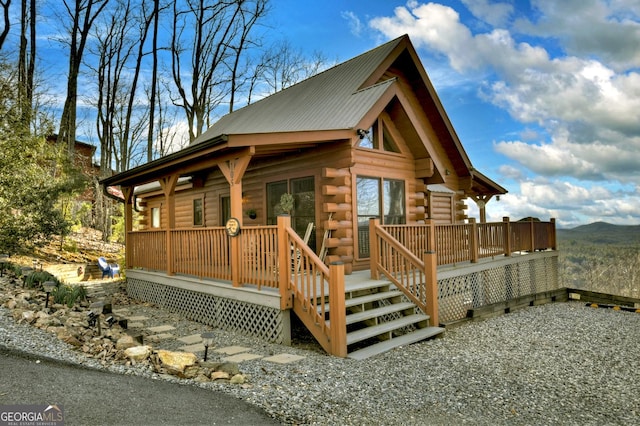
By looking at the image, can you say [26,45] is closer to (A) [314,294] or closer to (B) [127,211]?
(B) [127,211]

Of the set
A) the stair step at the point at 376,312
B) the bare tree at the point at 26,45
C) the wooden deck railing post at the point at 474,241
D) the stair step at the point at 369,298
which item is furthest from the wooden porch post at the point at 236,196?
the bare tree at the point at 26,45

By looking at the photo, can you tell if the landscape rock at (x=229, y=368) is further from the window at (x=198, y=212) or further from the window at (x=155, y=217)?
the window at (x=155, y=217)

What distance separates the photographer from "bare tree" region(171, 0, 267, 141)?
939 inches

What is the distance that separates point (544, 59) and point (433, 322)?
12079 mm

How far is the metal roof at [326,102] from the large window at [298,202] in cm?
134

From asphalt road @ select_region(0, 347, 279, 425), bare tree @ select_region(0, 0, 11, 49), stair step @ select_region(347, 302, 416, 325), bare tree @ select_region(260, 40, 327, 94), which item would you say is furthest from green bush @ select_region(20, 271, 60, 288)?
bare tree @ select_region(260, 40, 327, 94)

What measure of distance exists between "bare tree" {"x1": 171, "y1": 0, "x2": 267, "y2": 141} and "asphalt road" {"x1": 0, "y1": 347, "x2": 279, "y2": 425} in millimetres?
21066

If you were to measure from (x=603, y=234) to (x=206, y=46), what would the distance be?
44.8 m

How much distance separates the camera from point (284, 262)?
647 centimetres

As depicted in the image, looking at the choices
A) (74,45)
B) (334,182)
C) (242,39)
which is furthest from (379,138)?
(74,45)

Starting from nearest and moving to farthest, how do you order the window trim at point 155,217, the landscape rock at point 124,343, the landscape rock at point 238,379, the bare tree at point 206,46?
the landscape rock at point 238,379, the landscape rock at point 124,343, the window trim at point 155,217, the bare tree at point 206,46

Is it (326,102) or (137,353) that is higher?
(326,102)

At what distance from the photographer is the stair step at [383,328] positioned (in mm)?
6057

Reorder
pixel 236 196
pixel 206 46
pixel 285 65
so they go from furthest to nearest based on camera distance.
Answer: pixel 285 65 < pixel 206 46 < pixel 236 196
